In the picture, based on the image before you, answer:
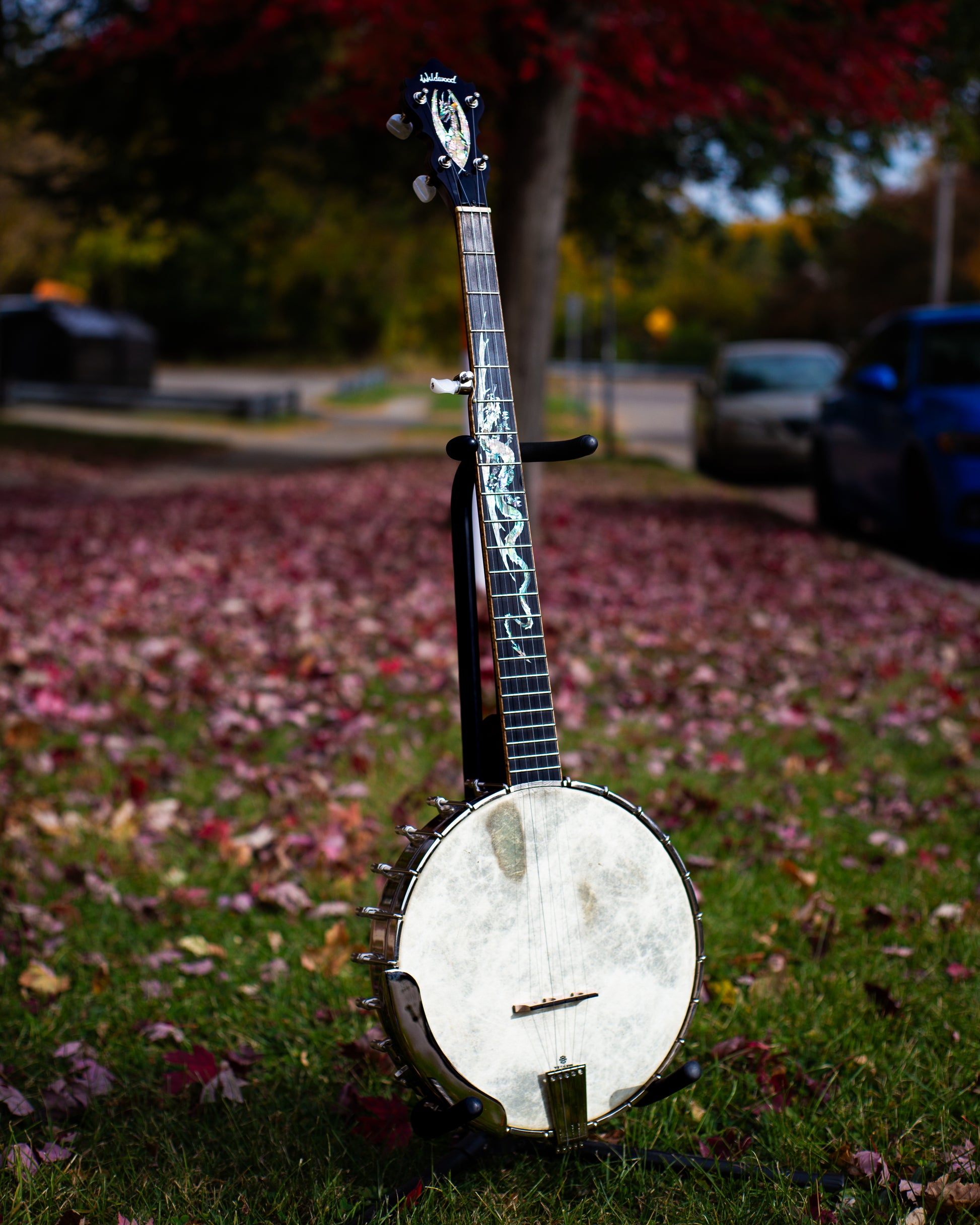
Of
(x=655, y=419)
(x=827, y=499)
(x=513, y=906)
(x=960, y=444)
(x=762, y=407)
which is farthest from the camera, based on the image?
(x=655, y=419)

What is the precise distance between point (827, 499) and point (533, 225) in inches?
145

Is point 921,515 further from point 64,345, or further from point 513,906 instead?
point 64,345

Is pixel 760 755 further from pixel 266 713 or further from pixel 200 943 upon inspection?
pixel 200 943

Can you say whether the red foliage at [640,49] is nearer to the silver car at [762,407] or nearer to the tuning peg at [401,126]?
the silver car at [762,407]

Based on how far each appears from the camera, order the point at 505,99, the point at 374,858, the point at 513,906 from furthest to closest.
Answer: the point at 505,99 < the point at 374,858 < the point at 513,906

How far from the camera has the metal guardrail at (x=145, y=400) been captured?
2656 cm

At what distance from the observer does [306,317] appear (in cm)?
6072

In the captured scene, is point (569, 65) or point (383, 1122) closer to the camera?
point (383, 1122)

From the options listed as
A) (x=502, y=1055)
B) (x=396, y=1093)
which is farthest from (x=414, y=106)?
(x=396, y=1093)

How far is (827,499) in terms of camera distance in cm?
1109

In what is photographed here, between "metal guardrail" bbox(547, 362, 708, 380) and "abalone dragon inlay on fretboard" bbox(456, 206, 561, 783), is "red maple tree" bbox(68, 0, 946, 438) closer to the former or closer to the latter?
"abalone dragon inlay on fretboard" bbox(456, 206, 561, 783)

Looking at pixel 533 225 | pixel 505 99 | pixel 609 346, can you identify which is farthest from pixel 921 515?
pixel 609 346

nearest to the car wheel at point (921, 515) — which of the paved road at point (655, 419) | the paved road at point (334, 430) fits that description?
the paved road at point (334, 430)

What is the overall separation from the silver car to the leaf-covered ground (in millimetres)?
7346
